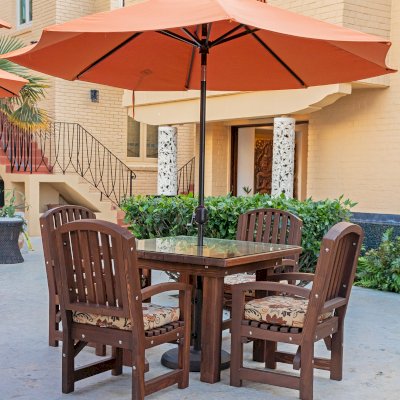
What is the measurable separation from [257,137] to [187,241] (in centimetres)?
944

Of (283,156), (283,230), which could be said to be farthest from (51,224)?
(283,156)

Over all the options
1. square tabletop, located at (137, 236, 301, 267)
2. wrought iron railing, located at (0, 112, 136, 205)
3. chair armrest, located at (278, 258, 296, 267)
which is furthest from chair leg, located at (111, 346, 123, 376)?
wrought iron railing, located at (0, 112, 136, 205)

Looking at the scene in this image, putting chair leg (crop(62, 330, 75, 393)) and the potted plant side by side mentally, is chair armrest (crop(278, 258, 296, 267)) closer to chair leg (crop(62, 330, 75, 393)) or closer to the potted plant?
chair leg (crop(62, 330, 75, 393))

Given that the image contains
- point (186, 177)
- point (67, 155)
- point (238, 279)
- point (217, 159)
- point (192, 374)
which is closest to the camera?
point (192, 374)

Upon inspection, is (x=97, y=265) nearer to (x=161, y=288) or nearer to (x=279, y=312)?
(x=161, y=288)

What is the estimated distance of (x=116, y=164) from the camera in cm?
1574

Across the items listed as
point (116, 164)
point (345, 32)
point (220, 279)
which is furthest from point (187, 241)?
point (116, 164)

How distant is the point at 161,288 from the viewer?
4.25 m

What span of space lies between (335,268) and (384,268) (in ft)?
14.1

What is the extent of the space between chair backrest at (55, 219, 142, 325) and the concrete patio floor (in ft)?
2.13

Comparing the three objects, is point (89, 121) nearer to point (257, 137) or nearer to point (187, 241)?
point (257, 137)

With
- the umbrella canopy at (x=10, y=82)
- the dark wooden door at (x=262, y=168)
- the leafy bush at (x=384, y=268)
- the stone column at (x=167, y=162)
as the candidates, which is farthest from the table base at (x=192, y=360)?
the dark wooden door at (x=262, y=168)

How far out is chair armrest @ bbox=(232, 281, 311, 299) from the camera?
425 cm

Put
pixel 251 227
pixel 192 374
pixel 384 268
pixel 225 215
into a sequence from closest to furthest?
1. pixel 192 374
2. pixel 251 227
3. pixel 225 215
4. pixel 384 268
